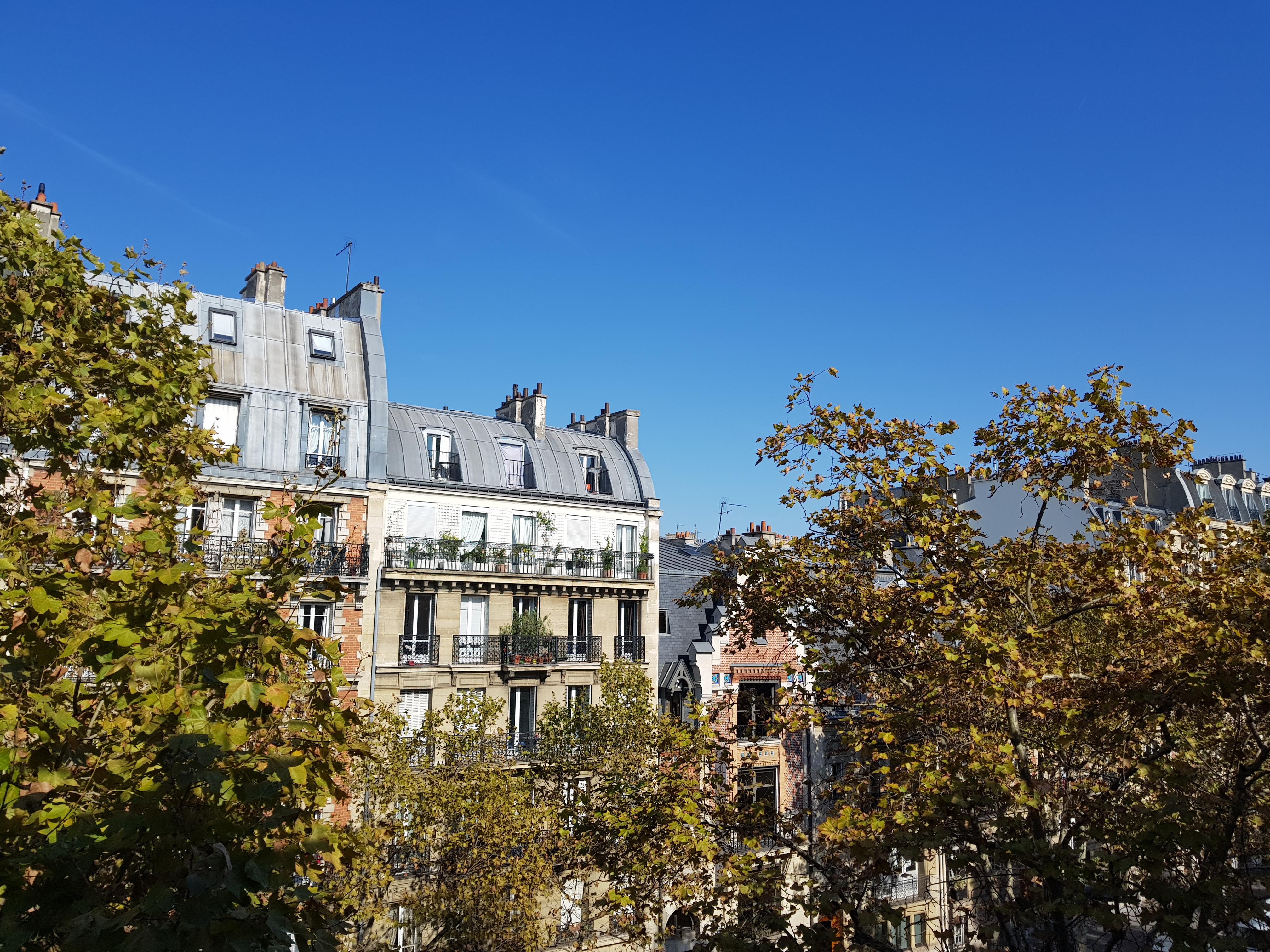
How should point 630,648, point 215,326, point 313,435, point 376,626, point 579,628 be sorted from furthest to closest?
point 630,648
point 579,628
point 313,435
point 215,326
point 376,626

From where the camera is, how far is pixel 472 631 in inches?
1193

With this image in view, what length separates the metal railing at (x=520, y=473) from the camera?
3288 cm

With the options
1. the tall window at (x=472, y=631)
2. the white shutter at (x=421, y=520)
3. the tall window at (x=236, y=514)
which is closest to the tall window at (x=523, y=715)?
the tall window at (x=472, y=631)

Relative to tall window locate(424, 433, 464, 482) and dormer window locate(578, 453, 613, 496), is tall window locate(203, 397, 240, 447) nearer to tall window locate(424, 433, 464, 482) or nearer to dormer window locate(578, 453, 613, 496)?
tall window locate(424, 433, 464, 482)

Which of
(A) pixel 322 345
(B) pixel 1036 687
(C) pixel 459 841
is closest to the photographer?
(B) pixel 1036 687

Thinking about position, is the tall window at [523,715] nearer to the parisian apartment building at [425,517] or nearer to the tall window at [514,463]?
the parisian apartment building at [425,517]

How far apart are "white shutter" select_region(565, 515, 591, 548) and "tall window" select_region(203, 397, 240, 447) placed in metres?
11.9

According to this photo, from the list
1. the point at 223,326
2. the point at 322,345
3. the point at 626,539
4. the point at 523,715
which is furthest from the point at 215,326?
the point at 523,715

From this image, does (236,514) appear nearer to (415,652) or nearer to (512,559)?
(415,652)

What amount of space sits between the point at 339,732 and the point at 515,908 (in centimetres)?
1812

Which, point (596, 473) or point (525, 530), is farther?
point (596, 473)

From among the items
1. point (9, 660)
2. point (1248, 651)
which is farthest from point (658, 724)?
point (9, 660)

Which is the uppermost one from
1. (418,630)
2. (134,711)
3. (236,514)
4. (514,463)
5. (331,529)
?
(514,463)

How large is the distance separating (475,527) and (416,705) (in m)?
6.38
